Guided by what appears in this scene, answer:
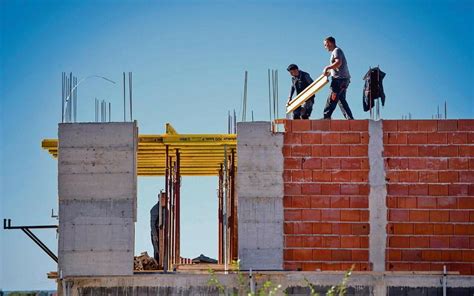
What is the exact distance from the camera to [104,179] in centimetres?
1628

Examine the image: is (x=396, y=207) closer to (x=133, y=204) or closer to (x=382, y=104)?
(x=382, y=104)

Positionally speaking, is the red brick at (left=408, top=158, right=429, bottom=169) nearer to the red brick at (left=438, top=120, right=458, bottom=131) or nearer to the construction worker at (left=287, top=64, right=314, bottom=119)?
the red brick at (left=438, top=120, right=458, bottom=131)

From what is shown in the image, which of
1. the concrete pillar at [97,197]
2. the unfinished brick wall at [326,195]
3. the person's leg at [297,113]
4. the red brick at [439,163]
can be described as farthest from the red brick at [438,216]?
the concrete pillar at [97,197]

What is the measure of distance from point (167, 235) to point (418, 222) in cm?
399

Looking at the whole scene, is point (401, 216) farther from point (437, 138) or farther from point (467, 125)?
point (467, 125)

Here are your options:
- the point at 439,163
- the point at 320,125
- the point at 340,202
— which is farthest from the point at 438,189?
the point at 320,125

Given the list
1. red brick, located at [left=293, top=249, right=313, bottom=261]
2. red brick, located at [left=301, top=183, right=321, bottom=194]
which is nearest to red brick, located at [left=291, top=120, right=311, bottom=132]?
red brick, located at [left=301, top=183, right=321, bottom=194]

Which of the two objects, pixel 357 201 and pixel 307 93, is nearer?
pixel 357 201

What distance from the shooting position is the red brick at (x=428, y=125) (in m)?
16.3

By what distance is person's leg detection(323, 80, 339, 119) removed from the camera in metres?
16.7

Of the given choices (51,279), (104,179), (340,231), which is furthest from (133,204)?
(340,231)

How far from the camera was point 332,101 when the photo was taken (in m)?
16.8

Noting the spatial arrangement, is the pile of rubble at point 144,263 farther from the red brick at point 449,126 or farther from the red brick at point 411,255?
the red brick at point 449,126

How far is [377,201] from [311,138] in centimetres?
139
